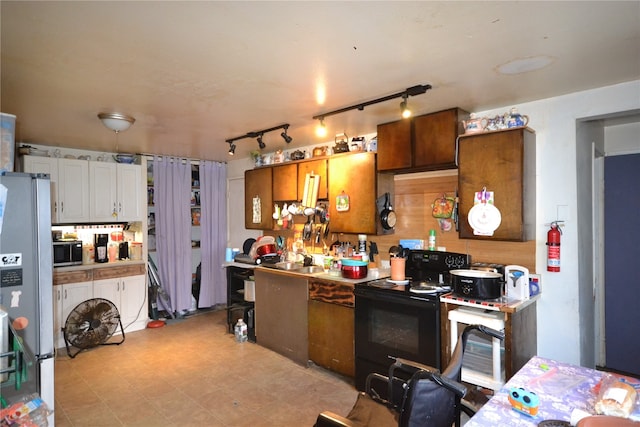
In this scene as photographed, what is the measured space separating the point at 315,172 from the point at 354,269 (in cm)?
125

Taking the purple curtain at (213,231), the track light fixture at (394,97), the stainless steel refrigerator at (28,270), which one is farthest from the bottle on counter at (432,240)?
the purple curtain at (213,231)

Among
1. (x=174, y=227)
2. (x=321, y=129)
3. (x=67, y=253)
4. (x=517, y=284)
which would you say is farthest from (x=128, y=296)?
(x=517, y=284)

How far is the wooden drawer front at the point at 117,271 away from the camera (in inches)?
172

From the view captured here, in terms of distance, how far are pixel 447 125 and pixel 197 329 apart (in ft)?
12.7

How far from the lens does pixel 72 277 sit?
164 inches

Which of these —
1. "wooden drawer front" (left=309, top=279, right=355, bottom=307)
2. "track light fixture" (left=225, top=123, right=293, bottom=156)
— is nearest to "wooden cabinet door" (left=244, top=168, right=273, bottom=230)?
"track light fixture" (left=225, top=123, right=293, bottom=156)

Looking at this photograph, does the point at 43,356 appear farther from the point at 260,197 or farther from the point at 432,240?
the point at 260,197

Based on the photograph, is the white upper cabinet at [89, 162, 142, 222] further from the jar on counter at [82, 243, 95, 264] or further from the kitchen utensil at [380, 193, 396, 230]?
the kitchen utensil at [380, 193, 396, 230]

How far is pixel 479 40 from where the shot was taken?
1.83 meters

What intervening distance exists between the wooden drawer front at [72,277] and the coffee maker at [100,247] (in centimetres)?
23

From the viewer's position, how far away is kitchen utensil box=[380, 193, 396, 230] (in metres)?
3.54

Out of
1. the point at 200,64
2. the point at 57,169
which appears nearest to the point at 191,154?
the point at 57,169

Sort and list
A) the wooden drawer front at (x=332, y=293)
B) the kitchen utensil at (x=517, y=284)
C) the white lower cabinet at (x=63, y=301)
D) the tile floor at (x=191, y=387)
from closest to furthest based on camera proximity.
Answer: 1. the kitchen utensil at (x=517, y=284)
2. the tile floor at (x=191, y=387)
3. the wooden drawer front at (x=332, y=293)
4. the white lower cabinet at (x=63, y=301)

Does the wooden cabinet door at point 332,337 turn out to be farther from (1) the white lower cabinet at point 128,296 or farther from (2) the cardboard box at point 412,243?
(1) the white lower cabinet at point 128,296
